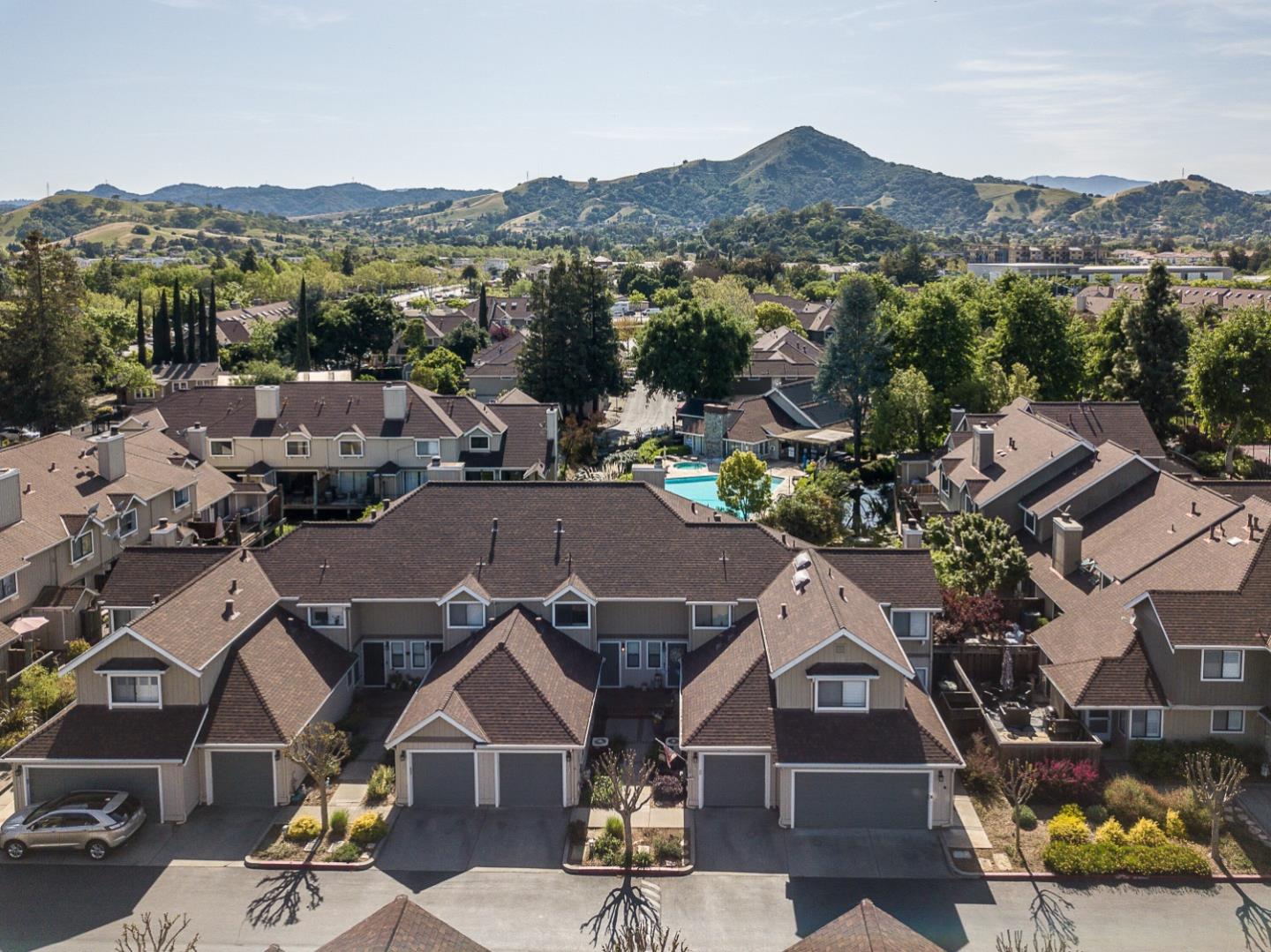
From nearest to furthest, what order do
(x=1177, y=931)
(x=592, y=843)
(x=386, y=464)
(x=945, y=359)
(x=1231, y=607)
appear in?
(x=1177, y=931)
(x=592, y=843)
(x=1231, y=607)
(x=386, y=464)
(x=945, y=359)

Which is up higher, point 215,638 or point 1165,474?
point 1165,474

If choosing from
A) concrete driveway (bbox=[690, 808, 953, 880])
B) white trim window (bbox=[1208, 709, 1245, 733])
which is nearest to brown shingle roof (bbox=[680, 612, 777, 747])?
concrete driveway (bbox=[690, 808, 953, 880])

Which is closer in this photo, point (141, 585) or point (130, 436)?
point (141, 585)

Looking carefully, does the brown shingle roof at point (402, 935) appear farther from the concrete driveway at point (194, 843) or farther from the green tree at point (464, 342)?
the green tree at point (464, 342)

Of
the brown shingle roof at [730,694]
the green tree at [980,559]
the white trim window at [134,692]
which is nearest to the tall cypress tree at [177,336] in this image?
the white trim window at [134,692]

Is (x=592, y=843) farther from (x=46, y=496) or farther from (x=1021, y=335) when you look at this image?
(x=1021, y=335)

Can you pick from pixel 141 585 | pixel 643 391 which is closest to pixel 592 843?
pixel 141 585

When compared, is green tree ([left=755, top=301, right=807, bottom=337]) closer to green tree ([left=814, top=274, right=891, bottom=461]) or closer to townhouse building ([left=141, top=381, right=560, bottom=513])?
green tree ([left=814, top=274, right=891, bottom=461])
